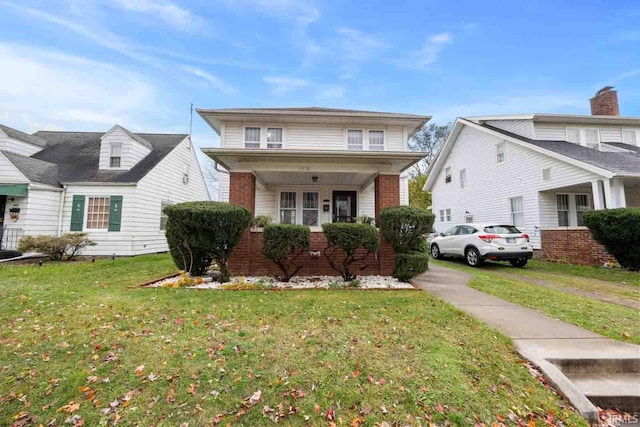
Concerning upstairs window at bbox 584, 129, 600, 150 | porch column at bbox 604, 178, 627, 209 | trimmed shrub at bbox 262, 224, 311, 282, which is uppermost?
upstairs window at bbox 584, 129, 600, 150

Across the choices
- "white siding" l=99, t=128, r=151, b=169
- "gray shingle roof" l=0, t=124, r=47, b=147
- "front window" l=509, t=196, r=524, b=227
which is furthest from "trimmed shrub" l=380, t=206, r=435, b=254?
"gray shingle roof" l=0, t=124, r=47, b=147

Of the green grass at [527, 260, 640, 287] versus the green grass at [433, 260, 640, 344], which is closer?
the green grass at [433, 260, 640, 344]

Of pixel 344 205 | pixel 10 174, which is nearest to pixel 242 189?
pixel 344 205

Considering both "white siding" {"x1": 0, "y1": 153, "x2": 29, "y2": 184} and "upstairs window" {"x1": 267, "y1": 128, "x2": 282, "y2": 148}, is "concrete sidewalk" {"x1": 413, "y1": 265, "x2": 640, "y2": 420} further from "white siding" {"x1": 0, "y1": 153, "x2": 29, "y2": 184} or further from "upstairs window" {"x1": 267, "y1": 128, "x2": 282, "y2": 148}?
"white siding" {"x1": 0, "y1": 153, "x2": 29, "y2": 184}

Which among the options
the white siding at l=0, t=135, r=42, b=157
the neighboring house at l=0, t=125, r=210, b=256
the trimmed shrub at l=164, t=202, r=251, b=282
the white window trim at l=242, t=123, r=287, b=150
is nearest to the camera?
the trimmed shrub at l=164, t=202, r=251, b=282

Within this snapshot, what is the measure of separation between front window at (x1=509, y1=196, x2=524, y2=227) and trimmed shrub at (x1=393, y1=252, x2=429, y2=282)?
9039 millimetres

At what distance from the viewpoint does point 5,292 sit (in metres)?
5.40

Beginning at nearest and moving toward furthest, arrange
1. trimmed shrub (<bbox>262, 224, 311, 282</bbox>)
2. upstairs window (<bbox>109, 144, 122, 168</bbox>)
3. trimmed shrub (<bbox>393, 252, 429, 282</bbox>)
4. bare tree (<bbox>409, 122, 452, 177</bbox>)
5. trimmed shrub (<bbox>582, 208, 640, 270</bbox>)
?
trimmed shrub (<bbox>262, 224, 311, 282</bbox>) → trimmed shrub (<bbox>393, 252, 429, 282</bbox>) → trimmed shrub (<bbox>582, 208, 640, 270</bbox>) → upstairs window (<bbox>109, 144, 122, 168</bbox>) → bare tree (<bbox>409, 122, 452, 177</bbox>)

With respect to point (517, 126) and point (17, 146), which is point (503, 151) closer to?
point (517, 126)

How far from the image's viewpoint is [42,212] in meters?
10.9

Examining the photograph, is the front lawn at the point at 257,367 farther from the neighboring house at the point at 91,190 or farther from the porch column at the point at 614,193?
the porch column at the point at 614,193

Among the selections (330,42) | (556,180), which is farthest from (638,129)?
(330,42)

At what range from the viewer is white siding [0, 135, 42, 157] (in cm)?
1186

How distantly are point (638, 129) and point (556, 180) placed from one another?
8.45 metres
